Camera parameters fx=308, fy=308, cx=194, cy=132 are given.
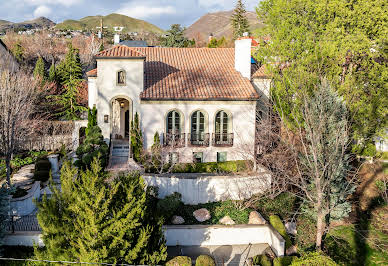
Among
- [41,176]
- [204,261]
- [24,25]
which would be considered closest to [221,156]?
[204,261]

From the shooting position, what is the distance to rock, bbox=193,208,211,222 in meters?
16.3

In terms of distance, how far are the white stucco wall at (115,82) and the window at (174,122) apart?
8.09 ft

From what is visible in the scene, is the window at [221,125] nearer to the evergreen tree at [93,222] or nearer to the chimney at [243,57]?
the chimney at [243,57]

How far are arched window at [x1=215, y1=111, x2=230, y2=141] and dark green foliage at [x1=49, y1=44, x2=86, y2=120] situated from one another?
561 inches

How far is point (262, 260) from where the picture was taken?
13.7 metres

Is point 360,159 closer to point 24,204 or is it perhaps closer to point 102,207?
point 102,207

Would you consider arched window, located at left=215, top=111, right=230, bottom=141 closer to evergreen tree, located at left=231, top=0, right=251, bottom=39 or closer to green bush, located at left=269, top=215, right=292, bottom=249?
green bush, located at left=269, top=215, right=292, bottom=249

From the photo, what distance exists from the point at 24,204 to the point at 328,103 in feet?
50.6

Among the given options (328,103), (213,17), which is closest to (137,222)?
(328,103)

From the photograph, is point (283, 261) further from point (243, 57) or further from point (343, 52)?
point (243, 57)

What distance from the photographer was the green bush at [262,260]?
13.6m

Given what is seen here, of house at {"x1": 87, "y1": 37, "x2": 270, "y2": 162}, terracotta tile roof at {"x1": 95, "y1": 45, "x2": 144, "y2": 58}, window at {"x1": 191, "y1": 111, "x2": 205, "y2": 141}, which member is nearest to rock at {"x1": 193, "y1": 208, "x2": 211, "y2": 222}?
house at {"x1": 87, "y1": 37, "x2": 270, "y2": 162}

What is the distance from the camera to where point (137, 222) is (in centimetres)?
1105

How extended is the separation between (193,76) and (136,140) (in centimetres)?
693
